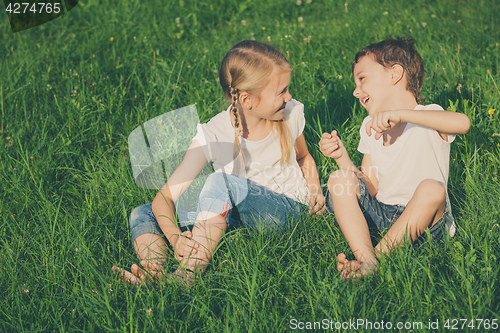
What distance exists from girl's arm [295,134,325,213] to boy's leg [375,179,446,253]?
0.55 meters

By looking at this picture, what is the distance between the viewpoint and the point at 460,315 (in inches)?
66.9

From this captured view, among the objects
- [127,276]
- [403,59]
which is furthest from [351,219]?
[127,276]

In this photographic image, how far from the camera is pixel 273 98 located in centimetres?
237

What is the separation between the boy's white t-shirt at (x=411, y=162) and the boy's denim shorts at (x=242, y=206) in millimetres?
509

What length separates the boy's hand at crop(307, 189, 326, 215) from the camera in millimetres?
2443

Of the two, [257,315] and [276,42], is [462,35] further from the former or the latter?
[257,315]

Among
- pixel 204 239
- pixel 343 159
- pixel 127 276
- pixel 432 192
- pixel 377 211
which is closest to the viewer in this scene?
pixel 432 192

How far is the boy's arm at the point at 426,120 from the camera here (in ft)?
6.51

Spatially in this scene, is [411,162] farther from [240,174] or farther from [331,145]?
[240,174]

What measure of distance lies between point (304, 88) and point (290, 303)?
84.0 inches

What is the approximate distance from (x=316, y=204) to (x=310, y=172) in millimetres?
280

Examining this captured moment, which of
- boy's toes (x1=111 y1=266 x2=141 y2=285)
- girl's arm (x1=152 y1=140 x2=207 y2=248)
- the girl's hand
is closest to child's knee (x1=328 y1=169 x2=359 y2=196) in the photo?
the girl's hand

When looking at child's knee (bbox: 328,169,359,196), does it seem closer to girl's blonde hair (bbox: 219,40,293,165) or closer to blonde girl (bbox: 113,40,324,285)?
blonde girl (bbox: 113,40,324,285)

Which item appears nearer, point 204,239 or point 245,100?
point 204,239
